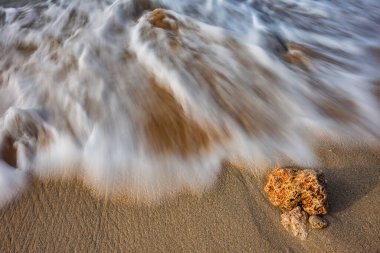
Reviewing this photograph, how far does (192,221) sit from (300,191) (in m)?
0.61

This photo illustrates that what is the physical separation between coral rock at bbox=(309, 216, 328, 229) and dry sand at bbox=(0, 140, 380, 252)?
3 centimetres

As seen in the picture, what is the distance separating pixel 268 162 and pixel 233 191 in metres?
0.32

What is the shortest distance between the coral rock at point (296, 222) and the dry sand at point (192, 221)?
3 centimetres

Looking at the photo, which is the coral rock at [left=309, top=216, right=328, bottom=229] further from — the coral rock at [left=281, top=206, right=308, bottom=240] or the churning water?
the churning water

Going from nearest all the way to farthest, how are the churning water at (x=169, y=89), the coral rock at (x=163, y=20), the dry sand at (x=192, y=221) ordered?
the dry sand at (x=192, y=221) < the churning water at (x=169, y=89) < the coral rock at (x=163, y=20)

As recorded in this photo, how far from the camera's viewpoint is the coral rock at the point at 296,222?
1666 millimetres

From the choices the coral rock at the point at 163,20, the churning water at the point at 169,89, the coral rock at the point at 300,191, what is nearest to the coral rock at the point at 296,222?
the coral rock at the point at 300,191

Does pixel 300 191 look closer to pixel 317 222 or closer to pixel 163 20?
pixel 317 222

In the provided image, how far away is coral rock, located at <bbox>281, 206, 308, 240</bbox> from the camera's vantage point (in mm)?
1666

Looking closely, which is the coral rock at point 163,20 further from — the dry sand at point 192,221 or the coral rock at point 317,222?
the coral rock at point 317,222

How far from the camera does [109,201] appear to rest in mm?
1868

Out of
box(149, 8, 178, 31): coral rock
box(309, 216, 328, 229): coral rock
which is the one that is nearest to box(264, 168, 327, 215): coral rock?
box(309, 216, 328, 229): coral rock

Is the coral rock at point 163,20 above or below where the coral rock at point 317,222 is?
above

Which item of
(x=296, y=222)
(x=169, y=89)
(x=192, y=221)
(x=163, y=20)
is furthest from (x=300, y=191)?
(x=163, y=20)
